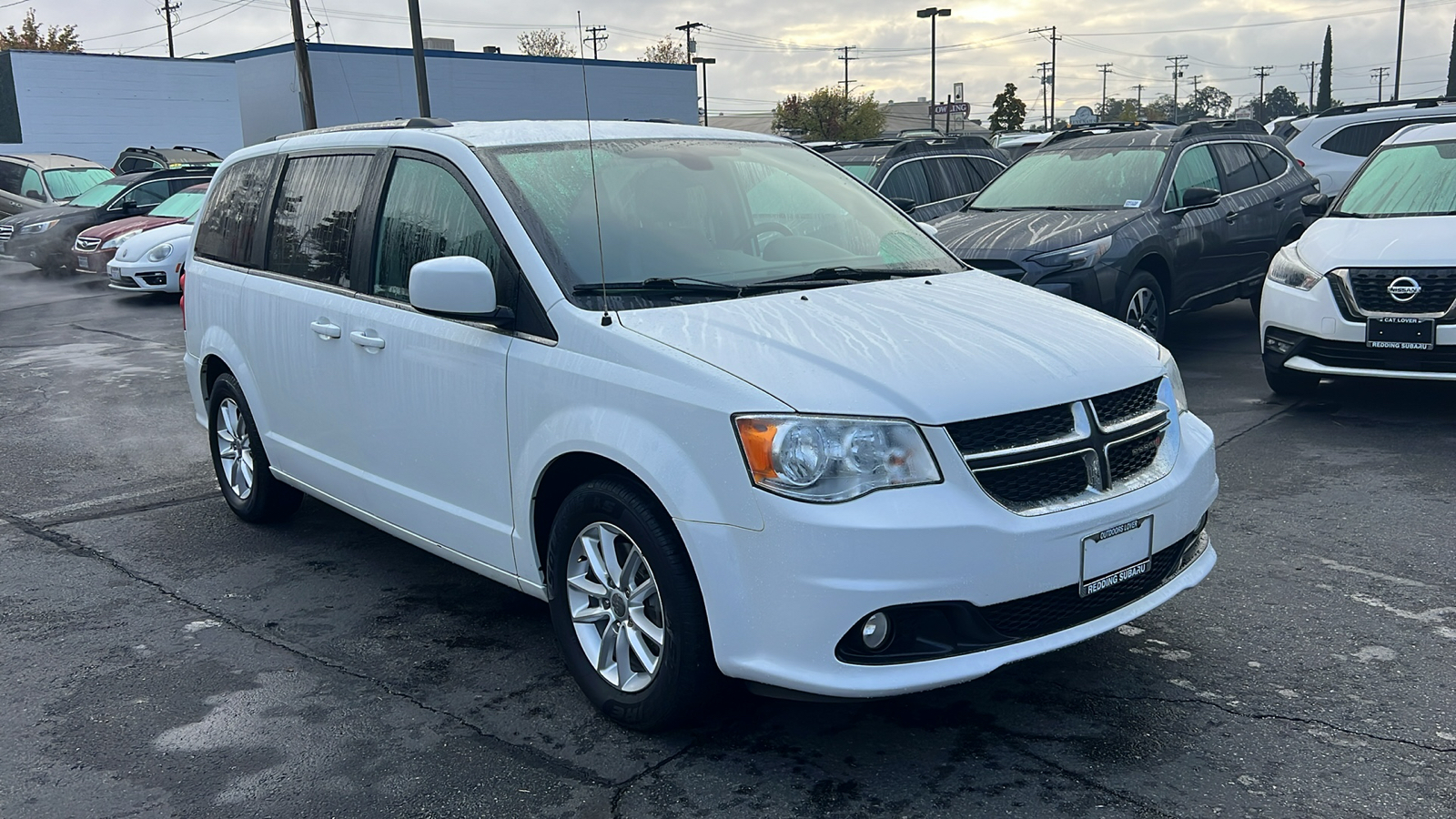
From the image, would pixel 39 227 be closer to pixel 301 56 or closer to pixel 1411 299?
pixel 301 56

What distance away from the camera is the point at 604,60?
5591cm

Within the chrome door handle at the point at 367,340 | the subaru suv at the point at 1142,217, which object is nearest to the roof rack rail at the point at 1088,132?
the subaru suv at the point at 1142,217

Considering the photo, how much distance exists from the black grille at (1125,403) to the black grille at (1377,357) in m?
4.07

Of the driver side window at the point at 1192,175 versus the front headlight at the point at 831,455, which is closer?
the front headlight at the point at 831,455

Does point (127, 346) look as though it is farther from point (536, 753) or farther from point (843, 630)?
point (843, 630)

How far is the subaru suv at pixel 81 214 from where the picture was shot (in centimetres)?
1850

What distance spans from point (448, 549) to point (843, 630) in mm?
1757

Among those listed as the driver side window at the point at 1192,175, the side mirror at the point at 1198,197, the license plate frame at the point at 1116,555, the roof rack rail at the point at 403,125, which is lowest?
the license plate frame at the point at 1116,555

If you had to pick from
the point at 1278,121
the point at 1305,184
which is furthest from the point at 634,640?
the point at 1278,121

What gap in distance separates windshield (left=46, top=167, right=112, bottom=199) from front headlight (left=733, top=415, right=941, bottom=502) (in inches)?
888

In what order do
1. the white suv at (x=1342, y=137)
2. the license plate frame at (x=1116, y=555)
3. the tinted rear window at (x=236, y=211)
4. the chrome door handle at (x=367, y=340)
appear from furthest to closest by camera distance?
1. the white suv at (x=1342, y=137)
2. the tinted rear window at (x=236, y=211)
3. the chrome door handle at (x=367, y=340)
4. the license plate frame at (x=1116, y=555)

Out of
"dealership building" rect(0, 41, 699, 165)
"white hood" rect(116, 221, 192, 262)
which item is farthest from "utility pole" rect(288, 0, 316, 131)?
"white hood" rect(116, 221, 192, 262)

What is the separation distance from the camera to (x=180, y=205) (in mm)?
17266

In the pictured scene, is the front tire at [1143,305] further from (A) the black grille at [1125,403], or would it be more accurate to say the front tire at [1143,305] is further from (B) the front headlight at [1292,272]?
(A) the black grille at [1125,403]
